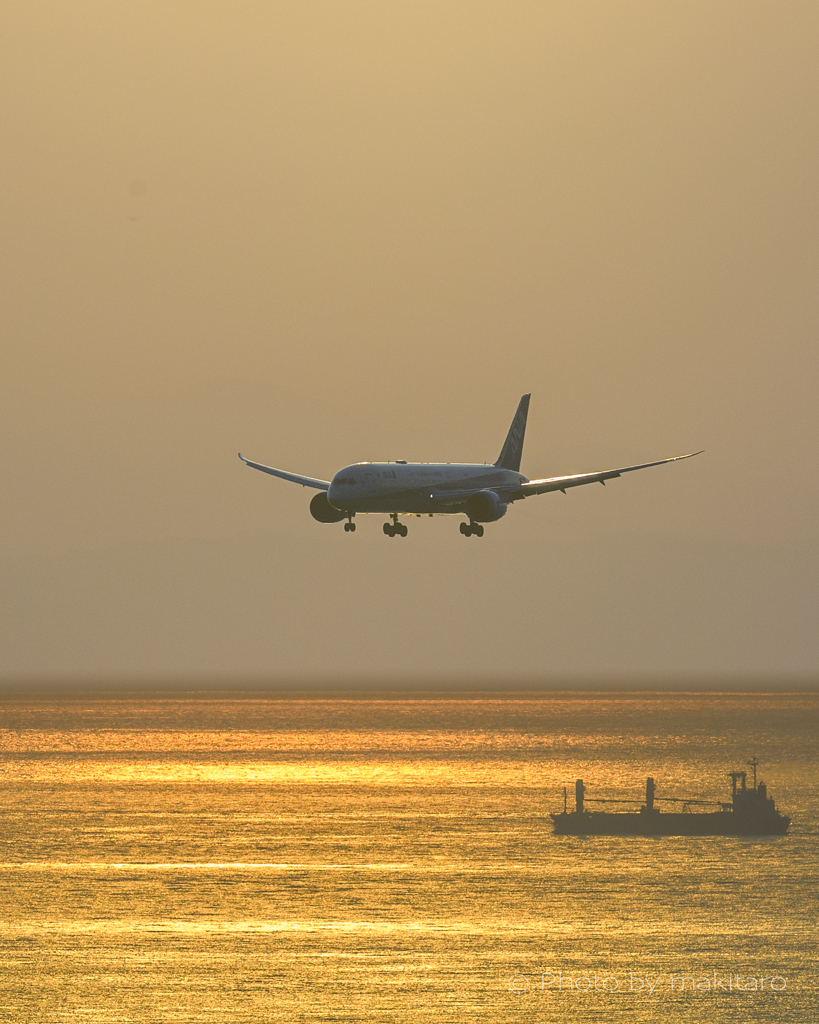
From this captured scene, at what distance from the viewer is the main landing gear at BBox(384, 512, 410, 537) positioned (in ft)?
418

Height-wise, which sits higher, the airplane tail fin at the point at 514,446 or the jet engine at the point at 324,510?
the airplane tail fin at the point at 514,446

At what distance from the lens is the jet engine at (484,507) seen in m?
133

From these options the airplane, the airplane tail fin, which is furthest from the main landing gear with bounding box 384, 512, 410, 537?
the airplane tail fin

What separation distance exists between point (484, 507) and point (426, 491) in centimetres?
504

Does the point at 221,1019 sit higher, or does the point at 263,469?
the point at 263,469

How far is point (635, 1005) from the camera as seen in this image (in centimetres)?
17612

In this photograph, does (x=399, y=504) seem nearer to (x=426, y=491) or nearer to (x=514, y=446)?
(x=426, y=491)

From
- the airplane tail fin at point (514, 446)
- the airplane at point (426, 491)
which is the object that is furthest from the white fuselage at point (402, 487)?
the airplane tail fin at point (514, 446)

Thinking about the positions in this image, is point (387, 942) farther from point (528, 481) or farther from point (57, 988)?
point (528, 481)

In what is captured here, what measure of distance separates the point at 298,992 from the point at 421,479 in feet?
237

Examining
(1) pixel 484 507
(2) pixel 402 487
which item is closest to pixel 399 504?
(2) pixel 402 487

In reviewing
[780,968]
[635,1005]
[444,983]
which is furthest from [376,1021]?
[780,968]

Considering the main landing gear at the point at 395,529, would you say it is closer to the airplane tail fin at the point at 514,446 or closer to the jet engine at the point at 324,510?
the jet engine at the point at 324,510

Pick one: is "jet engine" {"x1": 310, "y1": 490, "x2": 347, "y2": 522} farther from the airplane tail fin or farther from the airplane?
the airplane tail fin
